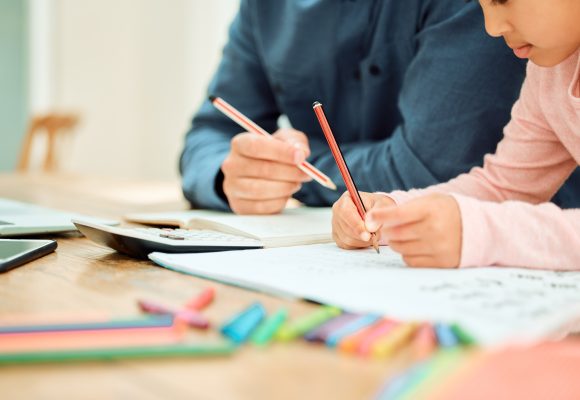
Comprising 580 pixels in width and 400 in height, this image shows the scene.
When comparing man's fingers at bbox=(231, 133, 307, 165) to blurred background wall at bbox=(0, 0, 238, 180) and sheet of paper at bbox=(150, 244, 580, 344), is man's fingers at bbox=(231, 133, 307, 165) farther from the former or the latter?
blurred background wall at bbox=(0, 0, 238, 180)

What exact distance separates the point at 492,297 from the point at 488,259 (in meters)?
0.12

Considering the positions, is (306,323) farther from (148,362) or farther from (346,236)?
(346,236)

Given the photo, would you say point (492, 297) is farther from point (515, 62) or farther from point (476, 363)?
point (515, 62)

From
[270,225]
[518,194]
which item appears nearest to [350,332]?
[270,225]

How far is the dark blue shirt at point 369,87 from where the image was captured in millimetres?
909

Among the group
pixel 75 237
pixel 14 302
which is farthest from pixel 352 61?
pixel 14 302

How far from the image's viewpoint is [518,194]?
812mm

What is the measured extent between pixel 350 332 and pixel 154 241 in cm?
28

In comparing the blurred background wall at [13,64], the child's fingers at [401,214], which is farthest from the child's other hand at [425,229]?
the blurred background wall at [13,64]

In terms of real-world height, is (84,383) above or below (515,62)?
below

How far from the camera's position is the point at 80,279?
20.0 inches

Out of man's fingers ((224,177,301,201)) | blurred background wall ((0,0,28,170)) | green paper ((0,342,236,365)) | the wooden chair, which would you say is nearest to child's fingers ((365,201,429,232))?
green paper ((0,342,236,365))

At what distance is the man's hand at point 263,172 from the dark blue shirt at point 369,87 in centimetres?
8

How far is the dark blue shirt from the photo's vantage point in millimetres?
909
